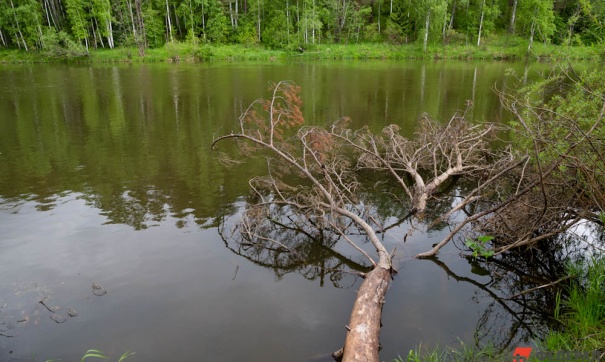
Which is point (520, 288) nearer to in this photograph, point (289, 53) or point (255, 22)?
point (289, 53)

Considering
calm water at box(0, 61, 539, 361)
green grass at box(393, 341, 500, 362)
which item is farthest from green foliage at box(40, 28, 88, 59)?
green grass at box(393, 341, 500, 362)

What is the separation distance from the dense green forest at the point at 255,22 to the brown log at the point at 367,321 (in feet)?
166

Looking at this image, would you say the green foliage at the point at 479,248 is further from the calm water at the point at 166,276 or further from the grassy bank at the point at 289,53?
the grassy bank at the point at 289,53

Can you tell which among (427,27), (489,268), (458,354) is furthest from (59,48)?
(458,354)

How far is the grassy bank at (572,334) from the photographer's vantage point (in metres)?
5.08

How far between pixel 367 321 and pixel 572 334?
8.36 feet

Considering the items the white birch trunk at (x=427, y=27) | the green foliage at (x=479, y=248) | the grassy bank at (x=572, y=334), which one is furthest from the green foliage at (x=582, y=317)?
the white birch trunk at (x=427, y=27)

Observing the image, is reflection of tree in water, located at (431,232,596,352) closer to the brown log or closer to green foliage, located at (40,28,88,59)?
the brown log

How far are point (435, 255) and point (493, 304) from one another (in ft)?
4.97

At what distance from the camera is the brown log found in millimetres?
4988

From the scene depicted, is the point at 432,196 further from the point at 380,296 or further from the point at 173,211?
the point at 173,211

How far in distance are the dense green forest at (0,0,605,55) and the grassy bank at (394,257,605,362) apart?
4966cm

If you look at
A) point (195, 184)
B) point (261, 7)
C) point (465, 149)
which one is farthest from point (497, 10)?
point (195, 184)

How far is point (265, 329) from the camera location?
6.14 meters
